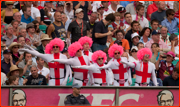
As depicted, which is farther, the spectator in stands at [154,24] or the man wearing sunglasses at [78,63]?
the spectator in stands at [154,24]

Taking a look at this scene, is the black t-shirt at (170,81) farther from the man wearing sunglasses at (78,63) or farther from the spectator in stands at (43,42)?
the spectator in stands at (43,42)

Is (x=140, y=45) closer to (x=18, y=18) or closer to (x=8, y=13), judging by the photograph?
(x=18, y=18)

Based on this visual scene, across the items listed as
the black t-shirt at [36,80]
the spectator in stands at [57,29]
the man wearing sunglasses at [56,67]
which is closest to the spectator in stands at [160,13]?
the spectator in stands at [57,29]

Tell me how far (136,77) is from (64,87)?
2.32 m

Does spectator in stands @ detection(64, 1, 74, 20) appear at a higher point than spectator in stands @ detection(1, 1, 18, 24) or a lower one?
higher

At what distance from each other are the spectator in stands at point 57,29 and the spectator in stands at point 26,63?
1769mm

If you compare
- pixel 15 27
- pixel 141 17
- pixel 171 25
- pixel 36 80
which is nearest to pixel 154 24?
pixel 141 17

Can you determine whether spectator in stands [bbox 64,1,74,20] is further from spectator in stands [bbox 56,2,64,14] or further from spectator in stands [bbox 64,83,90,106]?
spectator in stands [bbox 64,83,90,106]

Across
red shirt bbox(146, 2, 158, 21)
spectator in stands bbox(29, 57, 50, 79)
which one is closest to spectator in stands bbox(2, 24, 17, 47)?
spectator in stands bbox(29, 57, 50, 79)

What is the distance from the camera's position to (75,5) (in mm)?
12750

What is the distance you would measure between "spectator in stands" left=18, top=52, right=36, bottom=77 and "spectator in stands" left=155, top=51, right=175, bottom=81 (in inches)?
144

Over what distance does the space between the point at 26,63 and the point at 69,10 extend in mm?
3883

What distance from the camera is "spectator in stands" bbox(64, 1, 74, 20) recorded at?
12700 mm

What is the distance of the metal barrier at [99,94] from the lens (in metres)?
7.82
